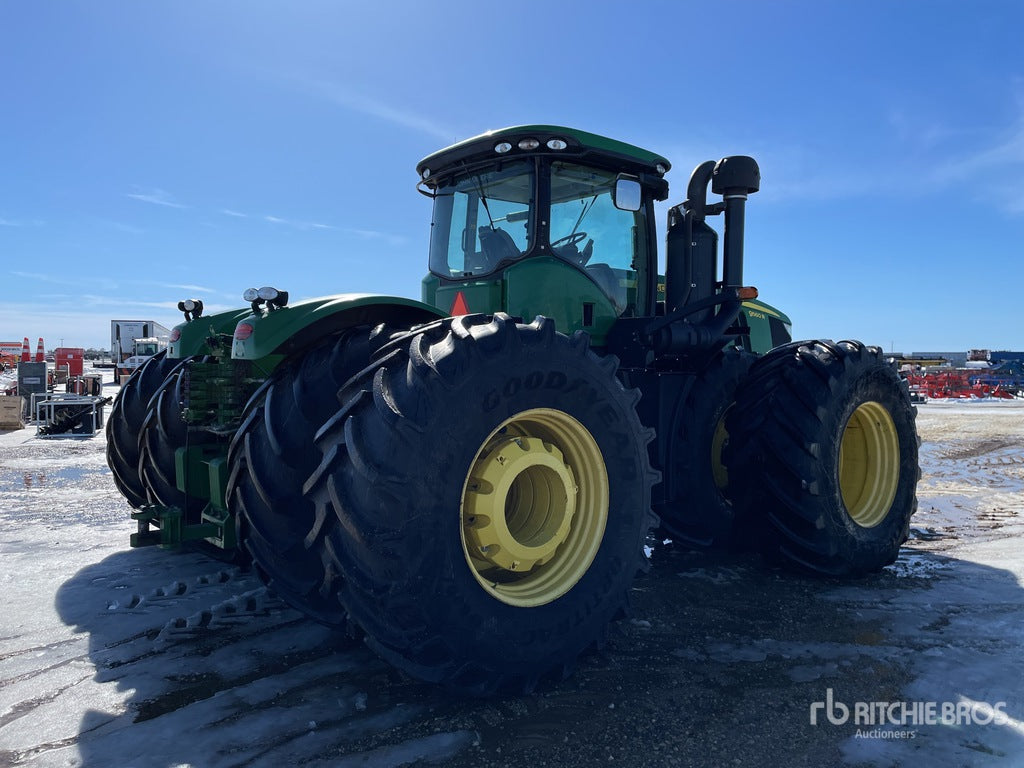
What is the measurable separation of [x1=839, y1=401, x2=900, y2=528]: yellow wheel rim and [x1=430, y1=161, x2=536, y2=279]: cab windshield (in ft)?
8.97

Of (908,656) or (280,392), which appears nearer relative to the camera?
(280,392)

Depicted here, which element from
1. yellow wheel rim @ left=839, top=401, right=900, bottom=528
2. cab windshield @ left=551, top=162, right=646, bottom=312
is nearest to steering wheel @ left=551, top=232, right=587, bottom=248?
cab windshield @ left=551, top=162, right=646, bottom=312

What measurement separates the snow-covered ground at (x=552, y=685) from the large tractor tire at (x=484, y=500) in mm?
310

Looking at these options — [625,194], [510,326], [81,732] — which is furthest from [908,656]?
[81,732]

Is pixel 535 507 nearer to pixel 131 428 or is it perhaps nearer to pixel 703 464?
pixel 703 464

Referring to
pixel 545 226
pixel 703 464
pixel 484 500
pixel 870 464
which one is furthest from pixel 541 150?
pixel 870 464

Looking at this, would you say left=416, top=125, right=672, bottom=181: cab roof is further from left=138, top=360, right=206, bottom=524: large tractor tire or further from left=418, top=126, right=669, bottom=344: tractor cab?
left=138, top=360, right=206, bottom=524: large tractor tire

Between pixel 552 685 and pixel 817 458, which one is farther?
pixel 817 458

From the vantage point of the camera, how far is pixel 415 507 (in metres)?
2.69

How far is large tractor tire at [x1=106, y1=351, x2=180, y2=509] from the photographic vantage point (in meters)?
5.40

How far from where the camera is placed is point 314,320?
3.50 meters

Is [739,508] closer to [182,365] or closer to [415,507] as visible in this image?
[415,507]

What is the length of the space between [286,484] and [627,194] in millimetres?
2721

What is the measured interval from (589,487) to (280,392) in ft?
4.79
